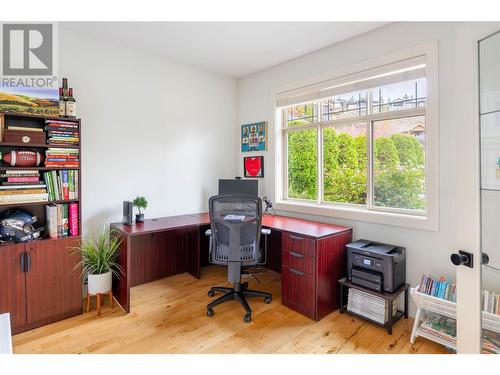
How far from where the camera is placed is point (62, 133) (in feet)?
7.56

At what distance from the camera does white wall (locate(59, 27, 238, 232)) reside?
2713mm

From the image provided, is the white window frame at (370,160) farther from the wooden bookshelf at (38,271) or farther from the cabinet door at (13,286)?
the cabinet door at (13,286)

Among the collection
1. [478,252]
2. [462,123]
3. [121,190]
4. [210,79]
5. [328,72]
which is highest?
[210,79]

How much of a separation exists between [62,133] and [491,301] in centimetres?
309

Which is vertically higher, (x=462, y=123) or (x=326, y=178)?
(x=462, y=123)

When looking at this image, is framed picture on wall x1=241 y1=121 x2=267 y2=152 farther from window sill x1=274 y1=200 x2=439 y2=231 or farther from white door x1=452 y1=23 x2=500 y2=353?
white door x1=452 y1=23 x2=500 y2=353

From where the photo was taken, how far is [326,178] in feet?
10.3

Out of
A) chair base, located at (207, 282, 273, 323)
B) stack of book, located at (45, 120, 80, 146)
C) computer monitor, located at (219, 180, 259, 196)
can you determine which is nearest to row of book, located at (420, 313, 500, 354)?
chair base, located at (207, 282, 273, 323)

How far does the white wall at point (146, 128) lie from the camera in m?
2.71
